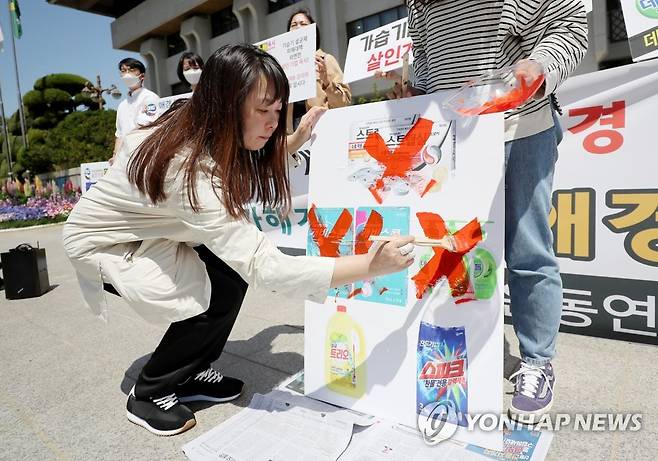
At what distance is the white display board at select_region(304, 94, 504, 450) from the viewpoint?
127cm

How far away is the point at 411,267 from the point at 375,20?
1439 cm

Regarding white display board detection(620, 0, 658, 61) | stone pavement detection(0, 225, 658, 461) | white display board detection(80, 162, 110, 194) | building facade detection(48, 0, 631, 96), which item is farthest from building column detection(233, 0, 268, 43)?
stone pavement detection(0, 225, 658, 461)

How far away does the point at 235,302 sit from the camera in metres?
1.62

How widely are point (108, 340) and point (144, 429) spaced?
1.02 m

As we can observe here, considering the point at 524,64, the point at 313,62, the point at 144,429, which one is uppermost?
the point at 313,62

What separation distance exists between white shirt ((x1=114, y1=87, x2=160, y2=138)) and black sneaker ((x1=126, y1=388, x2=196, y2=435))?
2.91 m

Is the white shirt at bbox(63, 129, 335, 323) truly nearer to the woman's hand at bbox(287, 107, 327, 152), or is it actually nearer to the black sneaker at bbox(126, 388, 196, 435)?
the black sneaker at bbox(126, 388, 196, 435)

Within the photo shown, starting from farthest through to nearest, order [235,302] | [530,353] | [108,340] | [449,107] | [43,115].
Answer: [43,115], [108,340], [235,302], [530,353], [449,107]

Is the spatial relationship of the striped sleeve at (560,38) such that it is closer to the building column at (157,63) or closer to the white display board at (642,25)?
the white display board at (642,25)

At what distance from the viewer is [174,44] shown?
22.5 metres

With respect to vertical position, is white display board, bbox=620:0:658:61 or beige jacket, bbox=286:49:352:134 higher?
white display board, bbox=620:0:658:61

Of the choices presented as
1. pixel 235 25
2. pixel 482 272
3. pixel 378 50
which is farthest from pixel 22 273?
pixel 235 25

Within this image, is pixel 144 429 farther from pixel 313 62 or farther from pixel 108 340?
pixel 313 62

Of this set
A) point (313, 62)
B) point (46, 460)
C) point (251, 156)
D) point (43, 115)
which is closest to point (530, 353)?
point (251, 156)
